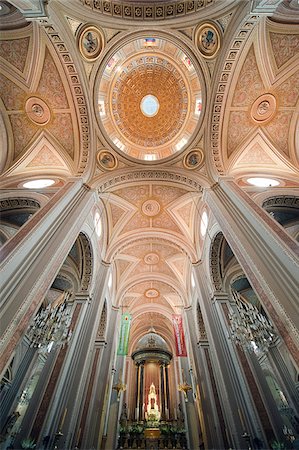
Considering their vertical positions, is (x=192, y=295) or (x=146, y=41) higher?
(x=146, y=41)

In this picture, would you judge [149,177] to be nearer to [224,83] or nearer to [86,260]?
[224,83]

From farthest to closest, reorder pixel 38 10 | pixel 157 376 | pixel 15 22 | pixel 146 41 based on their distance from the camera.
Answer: pixel 157 376 < pixel 146 41 < pixel 15 22 < pixel 38 10

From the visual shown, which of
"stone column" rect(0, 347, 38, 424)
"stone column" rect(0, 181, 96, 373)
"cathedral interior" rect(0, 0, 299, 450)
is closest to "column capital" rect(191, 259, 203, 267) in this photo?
"cathedral interior" rect(0, 0, 299, 450)

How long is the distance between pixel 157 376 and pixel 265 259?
68.9 feet

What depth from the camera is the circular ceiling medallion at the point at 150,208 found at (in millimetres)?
12898

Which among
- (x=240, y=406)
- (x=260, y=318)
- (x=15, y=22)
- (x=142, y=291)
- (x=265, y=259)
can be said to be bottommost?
(x=240, y=406)

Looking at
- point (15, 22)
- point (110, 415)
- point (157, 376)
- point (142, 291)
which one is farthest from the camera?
point (157, 376)

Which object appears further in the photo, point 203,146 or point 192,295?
point 192,295

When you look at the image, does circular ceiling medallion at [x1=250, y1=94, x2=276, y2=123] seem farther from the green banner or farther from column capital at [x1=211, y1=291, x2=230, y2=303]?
the green banner

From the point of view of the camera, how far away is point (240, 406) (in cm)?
708

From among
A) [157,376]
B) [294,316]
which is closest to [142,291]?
[157,376]

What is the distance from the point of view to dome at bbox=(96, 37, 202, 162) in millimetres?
9625

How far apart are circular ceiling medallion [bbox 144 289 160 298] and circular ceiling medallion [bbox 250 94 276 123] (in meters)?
14.2

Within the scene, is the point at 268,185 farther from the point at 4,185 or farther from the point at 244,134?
the point at 4,185
